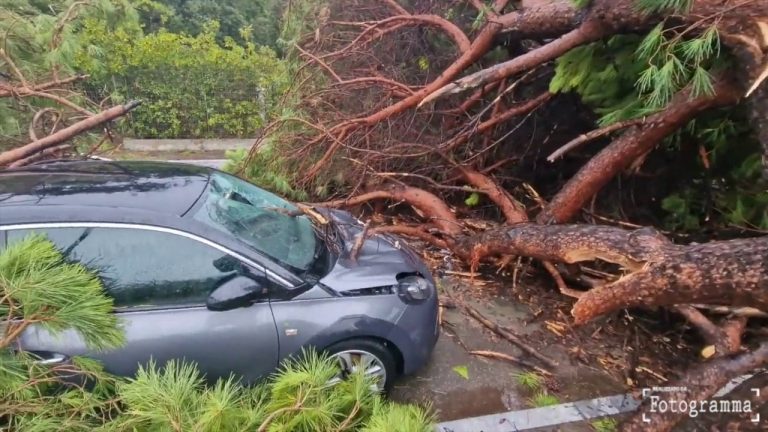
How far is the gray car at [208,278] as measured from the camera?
7.44 feet

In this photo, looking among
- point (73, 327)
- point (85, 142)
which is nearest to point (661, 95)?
point (73, 327)

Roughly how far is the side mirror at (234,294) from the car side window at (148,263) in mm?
86

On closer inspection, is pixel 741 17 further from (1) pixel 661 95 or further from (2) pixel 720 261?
(2) pixel 720 261

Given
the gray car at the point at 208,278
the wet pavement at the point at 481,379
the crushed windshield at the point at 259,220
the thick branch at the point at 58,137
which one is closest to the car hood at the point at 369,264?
the gray car at the point at 208,278

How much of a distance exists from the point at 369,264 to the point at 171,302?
4.00 feet

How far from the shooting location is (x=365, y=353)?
2744mm

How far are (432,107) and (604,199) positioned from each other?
2.25m

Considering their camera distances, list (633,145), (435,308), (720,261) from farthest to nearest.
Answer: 1. (633,145)
2. (435,308)
3. (720,261)

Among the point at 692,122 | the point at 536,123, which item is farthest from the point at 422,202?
the point at 692,122

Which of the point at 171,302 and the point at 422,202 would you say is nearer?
the point at 171,302

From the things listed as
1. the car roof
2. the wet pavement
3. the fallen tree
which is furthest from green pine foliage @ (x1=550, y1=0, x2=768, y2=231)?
the car roof

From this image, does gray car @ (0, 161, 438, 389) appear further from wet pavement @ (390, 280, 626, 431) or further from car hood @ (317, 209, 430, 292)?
wet pavement @ (390, 280, 626, 431)

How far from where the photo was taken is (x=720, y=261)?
2457 millimetres

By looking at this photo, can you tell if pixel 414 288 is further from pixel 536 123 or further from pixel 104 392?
pixel 536 123
